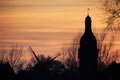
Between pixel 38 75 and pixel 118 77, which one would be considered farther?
pixel 38 75

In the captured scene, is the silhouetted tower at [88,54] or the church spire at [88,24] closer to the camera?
the silhouetted tower at [88,54]

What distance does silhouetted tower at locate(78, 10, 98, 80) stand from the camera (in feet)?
375

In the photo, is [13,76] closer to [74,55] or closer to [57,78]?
[57,78]

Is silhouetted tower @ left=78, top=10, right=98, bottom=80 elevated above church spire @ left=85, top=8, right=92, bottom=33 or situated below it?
below

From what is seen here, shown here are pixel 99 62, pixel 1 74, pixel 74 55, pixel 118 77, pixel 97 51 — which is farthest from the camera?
pixel 74 55

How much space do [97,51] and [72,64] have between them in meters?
23.9

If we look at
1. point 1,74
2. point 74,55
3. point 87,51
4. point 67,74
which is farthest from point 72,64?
point 1,74

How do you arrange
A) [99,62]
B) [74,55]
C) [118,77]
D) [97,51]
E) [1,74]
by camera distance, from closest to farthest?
[118,77]
[1,74]
[97,51]
[99,62]
[74,55]

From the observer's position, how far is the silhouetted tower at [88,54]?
114m

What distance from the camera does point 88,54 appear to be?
382 feet

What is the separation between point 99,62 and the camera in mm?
126000

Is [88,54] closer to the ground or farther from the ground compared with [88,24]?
closer to the ground

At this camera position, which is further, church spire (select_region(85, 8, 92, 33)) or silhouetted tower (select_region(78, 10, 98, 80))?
church spire (select_region(85, 8, 92, 33))

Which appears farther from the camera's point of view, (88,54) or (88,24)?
(88,24)
